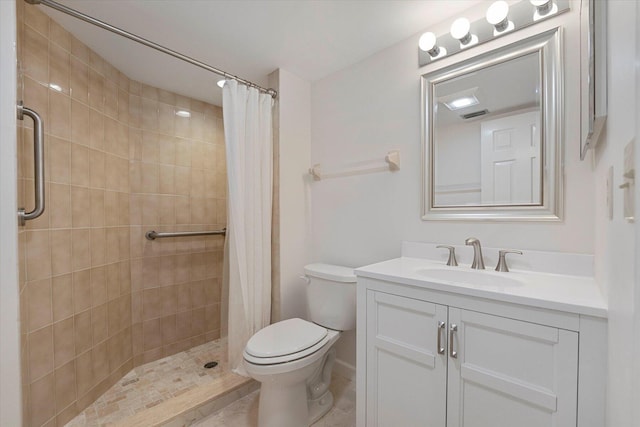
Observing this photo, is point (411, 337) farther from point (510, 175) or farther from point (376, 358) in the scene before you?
point (510, 175)

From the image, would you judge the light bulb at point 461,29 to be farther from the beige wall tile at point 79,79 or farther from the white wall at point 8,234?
the beige wall tile at point 79,79

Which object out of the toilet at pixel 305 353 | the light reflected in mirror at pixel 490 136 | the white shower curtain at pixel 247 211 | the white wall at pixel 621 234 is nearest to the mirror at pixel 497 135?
the light reflected in mirror at pixel 490 136

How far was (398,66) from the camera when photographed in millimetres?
1643

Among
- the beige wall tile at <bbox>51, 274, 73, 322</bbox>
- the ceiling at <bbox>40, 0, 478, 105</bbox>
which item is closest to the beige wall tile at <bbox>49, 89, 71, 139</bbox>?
the ceiling at <bbox>40, 0, 478, 105</bbox>

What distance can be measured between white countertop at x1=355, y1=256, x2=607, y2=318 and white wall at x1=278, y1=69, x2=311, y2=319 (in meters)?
0.82

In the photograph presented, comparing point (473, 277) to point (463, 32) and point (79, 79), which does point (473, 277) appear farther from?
point (79, 79)

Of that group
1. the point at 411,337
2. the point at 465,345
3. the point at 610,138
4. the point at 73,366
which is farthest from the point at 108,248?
the point at 610,138

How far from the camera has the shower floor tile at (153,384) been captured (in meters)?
1.53

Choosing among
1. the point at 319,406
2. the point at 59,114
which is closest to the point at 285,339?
the point at 319,406

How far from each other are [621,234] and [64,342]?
2271mm

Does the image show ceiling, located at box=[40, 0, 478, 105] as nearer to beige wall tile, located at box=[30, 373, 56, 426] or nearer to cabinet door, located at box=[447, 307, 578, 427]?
cabinet door, located at box=[447, 307, 578, 427]

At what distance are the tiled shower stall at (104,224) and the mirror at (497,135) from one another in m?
1.87

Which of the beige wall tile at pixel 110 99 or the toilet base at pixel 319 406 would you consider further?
the beige wall tile at pixel 110 99

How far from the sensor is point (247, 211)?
1.76 meters
